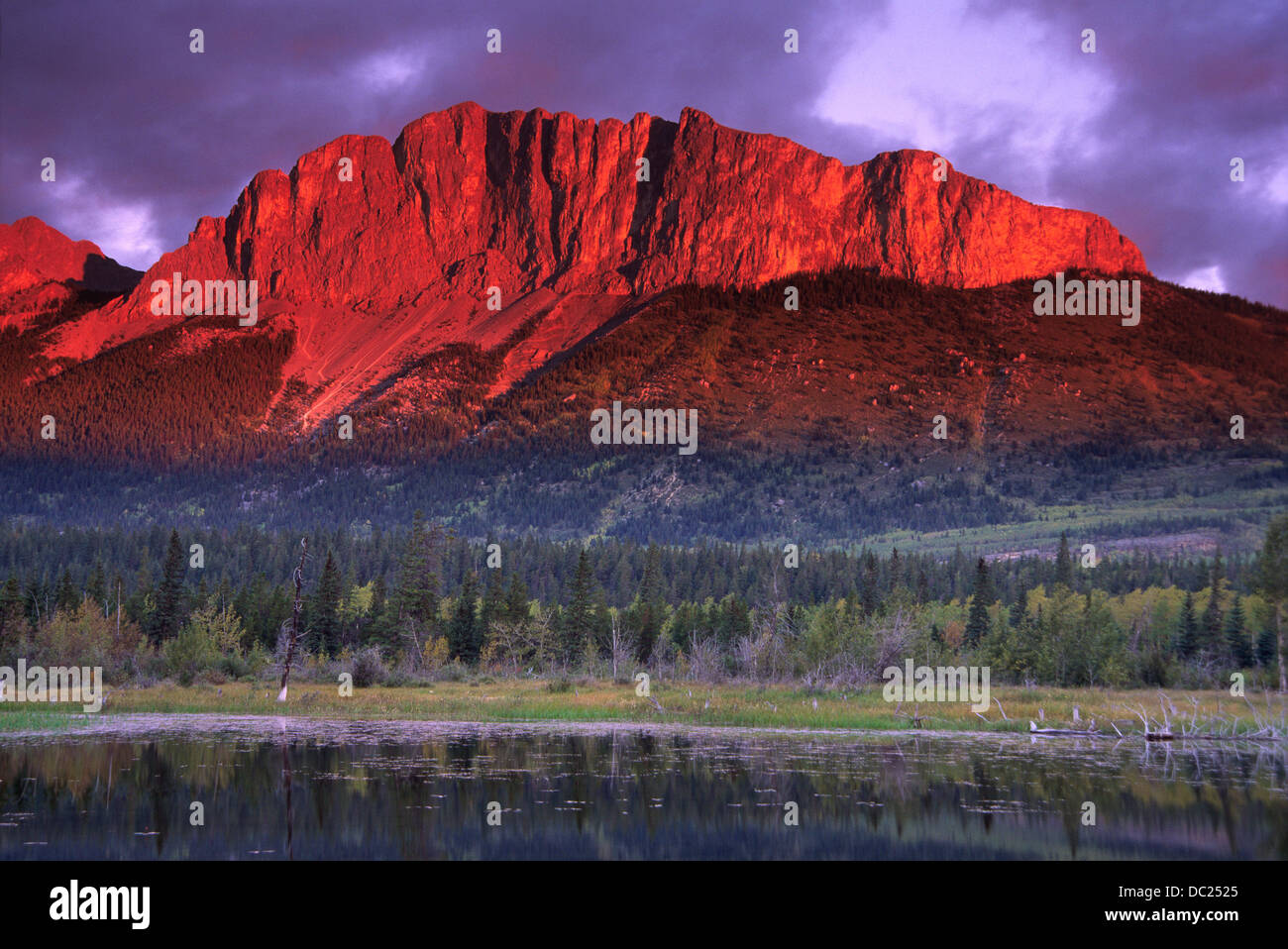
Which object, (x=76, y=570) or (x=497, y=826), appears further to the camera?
(x=76, y=570)

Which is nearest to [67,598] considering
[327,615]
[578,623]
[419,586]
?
[327,615]

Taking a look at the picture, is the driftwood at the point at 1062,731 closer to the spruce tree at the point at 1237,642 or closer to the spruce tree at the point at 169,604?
the spruce tree at the point at 1237,642

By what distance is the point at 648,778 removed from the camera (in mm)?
31500

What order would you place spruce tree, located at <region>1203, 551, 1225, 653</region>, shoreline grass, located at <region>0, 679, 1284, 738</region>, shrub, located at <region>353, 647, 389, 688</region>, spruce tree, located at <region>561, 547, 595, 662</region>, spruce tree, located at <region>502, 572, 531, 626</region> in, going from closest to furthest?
1. shoreline grass, located at <region>0, 679, 1284, 738</region>
2. shrub, located at <region>353, 647, 389, 688</region>
3. spruce tree, located at <region>1203, 551, 1225, 653</region>
4. spruce tree, located at <region>561, 547, 595, 662</region>
5. spruce tree, located at <region>502, 572, 531, 626</region>

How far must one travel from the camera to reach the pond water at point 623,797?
23.6 m

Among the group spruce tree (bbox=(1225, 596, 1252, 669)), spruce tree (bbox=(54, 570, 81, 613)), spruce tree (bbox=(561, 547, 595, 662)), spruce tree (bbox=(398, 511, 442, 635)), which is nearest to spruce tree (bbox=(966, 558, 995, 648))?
spruce tree (bbox=(1225, 596, 1252, 669))

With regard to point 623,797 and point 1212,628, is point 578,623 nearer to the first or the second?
point 1212,628

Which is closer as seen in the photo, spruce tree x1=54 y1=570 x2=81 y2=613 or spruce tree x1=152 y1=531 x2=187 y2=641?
spruce tree x1=152 y1=531 x2=187 y2=641

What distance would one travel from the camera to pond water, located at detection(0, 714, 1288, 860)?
930 inches

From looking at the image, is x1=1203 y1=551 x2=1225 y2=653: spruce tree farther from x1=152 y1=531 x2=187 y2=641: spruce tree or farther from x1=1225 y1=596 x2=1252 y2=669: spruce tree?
x1=152 y1=531 x2=187 y2=641: spruce tree

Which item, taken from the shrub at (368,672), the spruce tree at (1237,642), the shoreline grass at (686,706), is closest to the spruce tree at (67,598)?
the shrub at (368,672)

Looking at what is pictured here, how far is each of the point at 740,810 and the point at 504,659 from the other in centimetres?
5749
